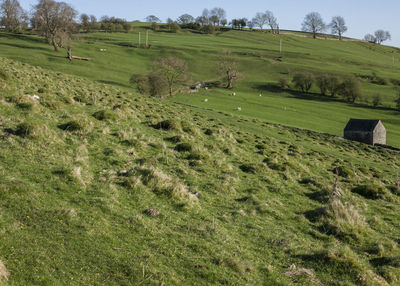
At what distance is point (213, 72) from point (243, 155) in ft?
314

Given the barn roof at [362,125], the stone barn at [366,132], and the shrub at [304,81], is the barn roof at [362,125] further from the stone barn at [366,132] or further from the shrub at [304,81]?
the shrub at [304,81]

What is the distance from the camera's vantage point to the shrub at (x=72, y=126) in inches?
639

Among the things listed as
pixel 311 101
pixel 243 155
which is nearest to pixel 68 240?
pixel 243 155

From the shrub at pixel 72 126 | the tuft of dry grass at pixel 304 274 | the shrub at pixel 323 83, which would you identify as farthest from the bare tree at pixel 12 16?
the tuft of dry grass at pixel 304 274

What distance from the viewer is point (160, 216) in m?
10.3

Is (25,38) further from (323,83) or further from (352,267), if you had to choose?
(352,267)

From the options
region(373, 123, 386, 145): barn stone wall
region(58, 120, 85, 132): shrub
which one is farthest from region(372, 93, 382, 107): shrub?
region(58, 120, 85, 132): shrub

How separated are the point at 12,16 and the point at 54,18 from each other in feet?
131

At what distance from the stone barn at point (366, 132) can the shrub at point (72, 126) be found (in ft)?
181

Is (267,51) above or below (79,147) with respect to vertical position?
above

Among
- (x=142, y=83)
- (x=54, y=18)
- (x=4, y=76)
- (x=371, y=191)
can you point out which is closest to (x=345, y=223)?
(x=371, y=191)

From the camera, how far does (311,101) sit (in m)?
92.6

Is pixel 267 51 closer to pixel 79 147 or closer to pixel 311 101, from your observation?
pixel 311 101

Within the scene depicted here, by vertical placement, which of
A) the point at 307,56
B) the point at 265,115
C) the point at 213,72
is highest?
the point at 307,56
